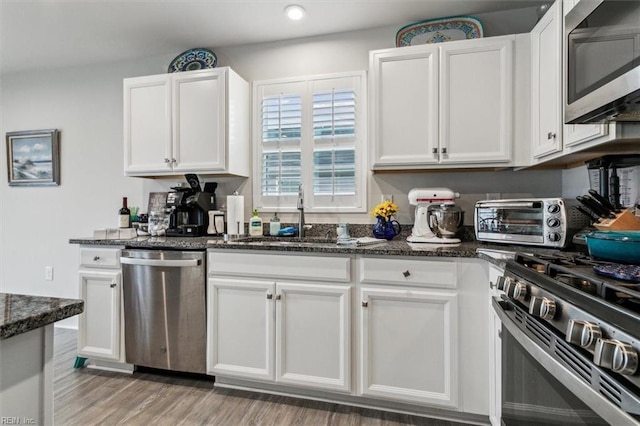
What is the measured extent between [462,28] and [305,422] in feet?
8.80

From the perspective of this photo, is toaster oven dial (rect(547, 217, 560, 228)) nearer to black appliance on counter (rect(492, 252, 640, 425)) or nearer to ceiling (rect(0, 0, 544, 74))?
black appliance on counter (rect(492, 252, 640, 425))

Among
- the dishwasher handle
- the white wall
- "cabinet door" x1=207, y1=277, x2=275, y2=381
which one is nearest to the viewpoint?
"cabinet door" x1=207, y1=277, x2=275, y2=381

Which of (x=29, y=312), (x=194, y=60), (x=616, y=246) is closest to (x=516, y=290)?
(x=616, y=246)

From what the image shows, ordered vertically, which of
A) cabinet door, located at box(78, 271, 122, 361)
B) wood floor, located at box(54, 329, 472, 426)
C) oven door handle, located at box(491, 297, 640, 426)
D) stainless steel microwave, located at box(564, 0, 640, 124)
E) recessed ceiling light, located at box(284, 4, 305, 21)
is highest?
recessed ceiling light, located at box(284, 4, 305, 21)

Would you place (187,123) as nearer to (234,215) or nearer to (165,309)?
(234,215)

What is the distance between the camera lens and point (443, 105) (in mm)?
2121

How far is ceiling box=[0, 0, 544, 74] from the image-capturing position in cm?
228

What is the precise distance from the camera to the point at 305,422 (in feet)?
5.94

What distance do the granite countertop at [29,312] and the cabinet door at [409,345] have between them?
140 centimetres

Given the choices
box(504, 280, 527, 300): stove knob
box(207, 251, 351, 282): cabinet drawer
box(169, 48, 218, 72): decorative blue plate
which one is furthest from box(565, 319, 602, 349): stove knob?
box(169, 48, 218, 72): decorative blue plate

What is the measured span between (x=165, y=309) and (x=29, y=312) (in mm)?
1636

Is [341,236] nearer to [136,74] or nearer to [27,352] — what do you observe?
[27,352]

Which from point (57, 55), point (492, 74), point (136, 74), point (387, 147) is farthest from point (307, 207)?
point (57, 55)

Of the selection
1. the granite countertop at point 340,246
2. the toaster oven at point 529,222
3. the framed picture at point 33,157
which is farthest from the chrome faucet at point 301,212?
the framed picture at point 33,157
